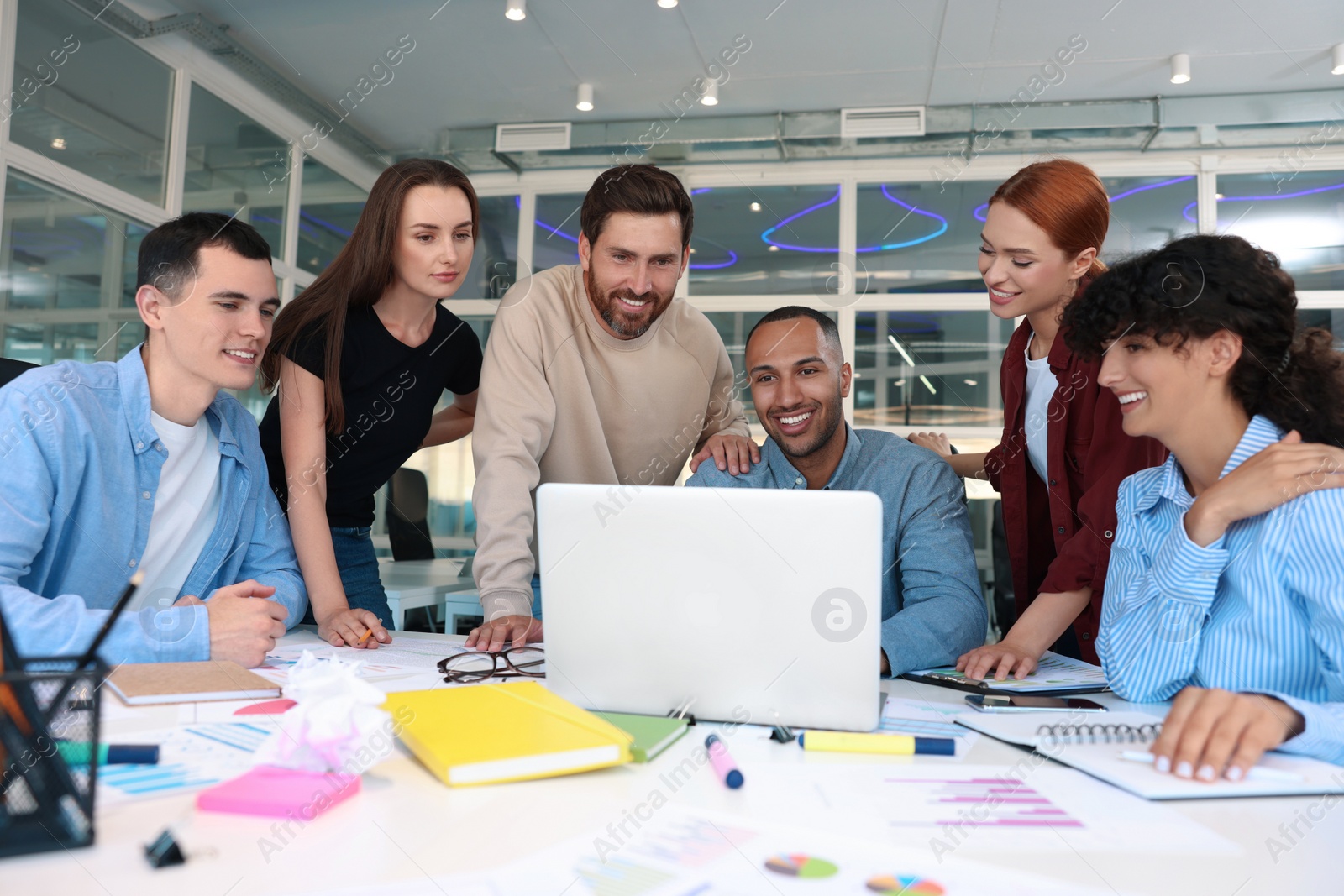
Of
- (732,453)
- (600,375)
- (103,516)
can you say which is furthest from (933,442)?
(103,516)

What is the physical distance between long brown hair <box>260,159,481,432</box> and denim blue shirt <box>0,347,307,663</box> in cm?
19

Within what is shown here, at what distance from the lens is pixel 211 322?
1815mm

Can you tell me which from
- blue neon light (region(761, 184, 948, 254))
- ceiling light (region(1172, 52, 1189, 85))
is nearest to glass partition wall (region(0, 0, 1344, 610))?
blue neon light (region(761, 184, 948, 254))

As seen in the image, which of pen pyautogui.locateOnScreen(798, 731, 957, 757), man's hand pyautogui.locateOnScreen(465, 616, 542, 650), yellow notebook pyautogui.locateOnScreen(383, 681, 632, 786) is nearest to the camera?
yellow notebook pyautogui.locateOnScreen(383, 681, 632, 786)

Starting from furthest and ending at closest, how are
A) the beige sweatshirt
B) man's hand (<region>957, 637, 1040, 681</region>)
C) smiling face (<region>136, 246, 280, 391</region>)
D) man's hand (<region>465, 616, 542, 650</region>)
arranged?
1. the beige sweatshirt
2. smiling face (<region>136, 246, 280, 391</region>)
3. man's hand (<region>465, 616, 542, 650</region>)
4. man's hand (<region>957, 637, 1040, 681</region>)

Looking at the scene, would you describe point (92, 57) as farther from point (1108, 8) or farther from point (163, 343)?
point (1108, 8)

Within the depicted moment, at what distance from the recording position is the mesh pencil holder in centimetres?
68

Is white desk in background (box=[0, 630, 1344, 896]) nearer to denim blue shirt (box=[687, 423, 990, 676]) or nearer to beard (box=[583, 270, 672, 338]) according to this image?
denim blue shirt (box=[687, 423, 990, 676])

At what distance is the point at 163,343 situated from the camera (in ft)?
5.92

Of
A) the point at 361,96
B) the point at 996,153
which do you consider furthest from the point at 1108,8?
the point at 361,96

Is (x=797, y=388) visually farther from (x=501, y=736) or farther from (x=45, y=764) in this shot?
(x=45, y=764)

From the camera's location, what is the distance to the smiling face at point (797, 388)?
200 centimetres

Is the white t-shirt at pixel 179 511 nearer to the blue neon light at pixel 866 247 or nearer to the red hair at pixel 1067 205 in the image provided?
the red hair at pixel 1067 205

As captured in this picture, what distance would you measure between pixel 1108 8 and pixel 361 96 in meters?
4.29
